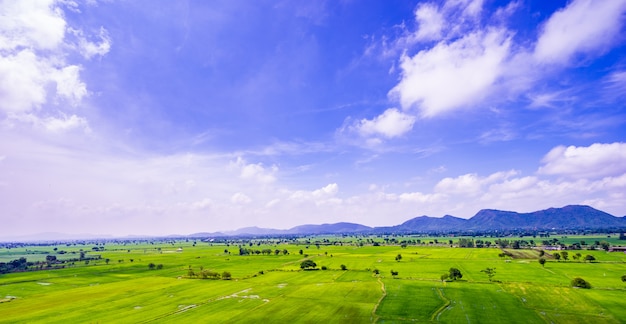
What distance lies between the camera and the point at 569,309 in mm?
67000

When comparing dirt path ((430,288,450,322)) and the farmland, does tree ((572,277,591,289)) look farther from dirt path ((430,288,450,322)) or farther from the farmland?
dirt path ((430,288,450,322))

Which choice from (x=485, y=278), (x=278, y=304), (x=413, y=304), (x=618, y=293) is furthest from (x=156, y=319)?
(x=618, y=293)

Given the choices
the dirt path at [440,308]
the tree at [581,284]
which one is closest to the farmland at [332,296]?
the dirt path at [440,308]

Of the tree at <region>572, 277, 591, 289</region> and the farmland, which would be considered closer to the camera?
the farmland

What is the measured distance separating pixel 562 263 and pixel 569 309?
261 feet

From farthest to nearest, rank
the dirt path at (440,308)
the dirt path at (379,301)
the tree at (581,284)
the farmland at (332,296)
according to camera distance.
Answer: the tree at (581,284) → the farmland at (332,296) → the dirt path at (440,308) → the dirt path at (379,301)

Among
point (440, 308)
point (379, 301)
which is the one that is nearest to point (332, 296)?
point (379, 301)

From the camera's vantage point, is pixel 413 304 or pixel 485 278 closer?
pixel 413 304

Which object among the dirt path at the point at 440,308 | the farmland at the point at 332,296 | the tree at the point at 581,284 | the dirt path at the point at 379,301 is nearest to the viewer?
the dirt path at the point at 379,301

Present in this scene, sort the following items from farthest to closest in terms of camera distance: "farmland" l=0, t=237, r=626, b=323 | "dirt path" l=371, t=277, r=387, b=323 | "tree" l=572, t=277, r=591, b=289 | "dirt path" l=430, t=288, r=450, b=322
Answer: "tree" l=572, t=277, r=591, b=289 → "farmland" l=0, t=237, r=626, b=323 → "dirt path" l=430, t=288, r=450, b=322 → "dirt path" l=371, t=277, r=387, b=323

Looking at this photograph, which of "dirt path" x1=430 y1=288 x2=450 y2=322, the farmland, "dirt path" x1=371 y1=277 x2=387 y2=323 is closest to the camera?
"dirt path" x1=371 y1=277 x2=387 y2=323

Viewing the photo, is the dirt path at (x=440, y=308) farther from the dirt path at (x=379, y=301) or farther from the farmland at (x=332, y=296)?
the dirt path at (x=379, y=301)

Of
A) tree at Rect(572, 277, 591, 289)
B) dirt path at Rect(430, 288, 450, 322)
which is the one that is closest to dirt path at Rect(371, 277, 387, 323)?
dirt path at Rect(430, 288, 450, 322)

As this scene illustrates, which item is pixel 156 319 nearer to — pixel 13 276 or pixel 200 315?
pixel 200 315
